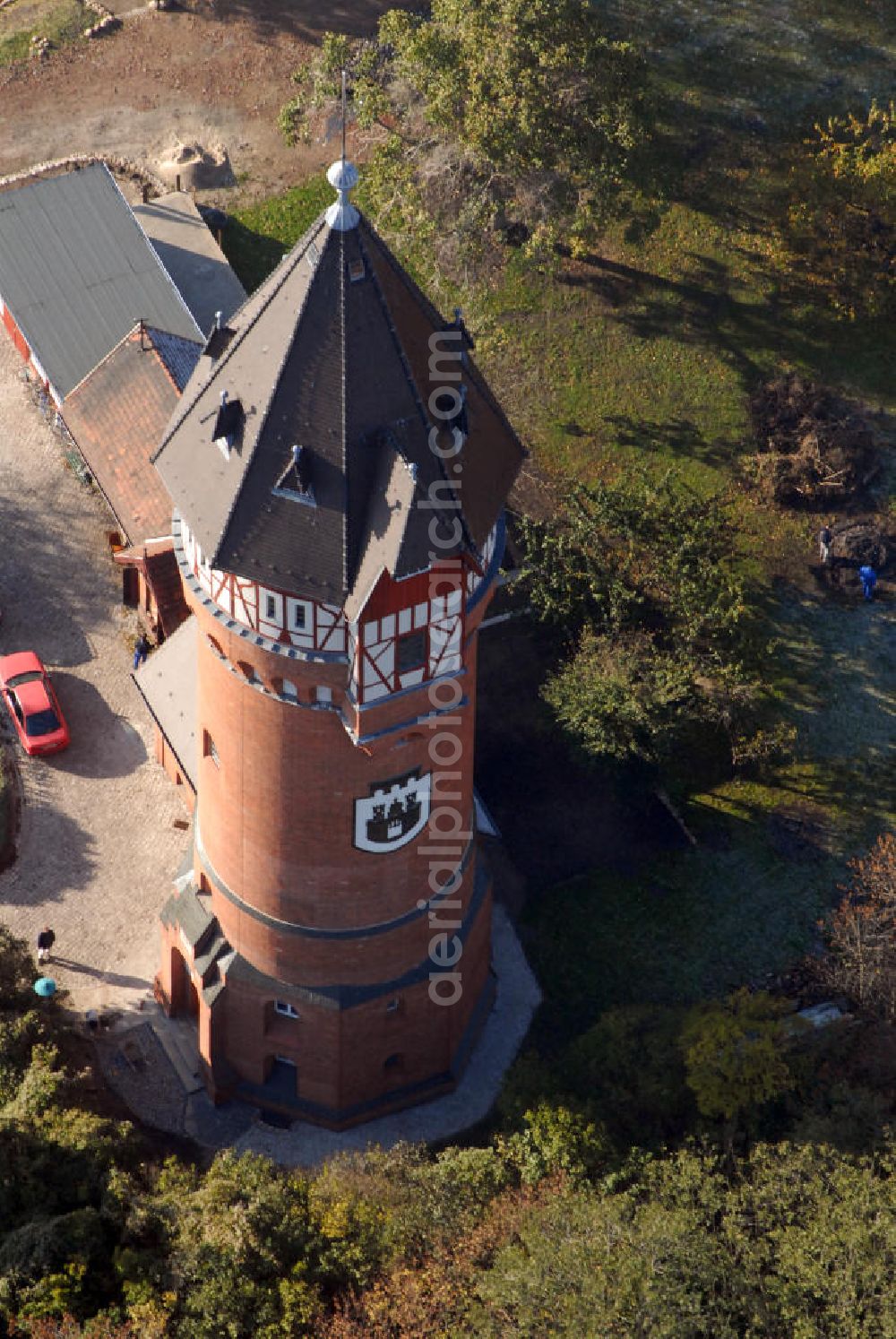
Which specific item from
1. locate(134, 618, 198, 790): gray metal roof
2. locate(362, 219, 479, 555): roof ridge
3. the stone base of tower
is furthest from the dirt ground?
locate(362, 219, 479, 555): roof ridge

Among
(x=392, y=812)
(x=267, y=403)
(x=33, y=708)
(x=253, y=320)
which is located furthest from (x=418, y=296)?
(x=33, y=708)

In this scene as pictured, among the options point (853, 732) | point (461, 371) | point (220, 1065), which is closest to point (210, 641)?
point (461, 371)

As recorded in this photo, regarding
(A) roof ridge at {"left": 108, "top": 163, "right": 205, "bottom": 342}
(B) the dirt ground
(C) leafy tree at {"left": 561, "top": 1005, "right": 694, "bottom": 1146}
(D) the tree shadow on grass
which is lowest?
(C) leafy tree at {"left": 561, "top": 1005, "right": 694, "bottom": 1146}

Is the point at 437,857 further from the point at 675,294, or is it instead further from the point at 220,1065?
the point at 675,294

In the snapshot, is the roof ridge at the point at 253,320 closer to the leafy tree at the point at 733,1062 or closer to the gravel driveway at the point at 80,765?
the gravel driveway at the point at 80,765

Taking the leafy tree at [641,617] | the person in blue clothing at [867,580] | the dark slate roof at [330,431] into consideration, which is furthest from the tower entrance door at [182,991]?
the person in blue clothing at [867,580]

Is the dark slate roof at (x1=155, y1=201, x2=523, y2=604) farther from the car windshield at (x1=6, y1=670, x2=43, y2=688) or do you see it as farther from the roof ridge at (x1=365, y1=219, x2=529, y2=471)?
the car windshield at (x1=6, y1=670, x2=43, y2=688)
